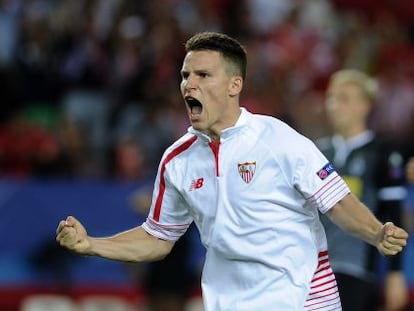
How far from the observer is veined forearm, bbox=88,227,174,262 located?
5629 mm

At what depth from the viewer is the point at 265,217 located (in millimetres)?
5414

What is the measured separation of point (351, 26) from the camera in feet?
46.7

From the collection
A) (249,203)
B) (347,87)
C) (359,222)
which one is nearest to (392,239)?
(359,222)

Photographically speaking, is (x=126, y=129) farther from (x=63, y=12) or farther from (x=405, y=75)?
(x=405, y=75)

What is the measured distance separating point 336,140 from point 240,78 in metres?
1.87

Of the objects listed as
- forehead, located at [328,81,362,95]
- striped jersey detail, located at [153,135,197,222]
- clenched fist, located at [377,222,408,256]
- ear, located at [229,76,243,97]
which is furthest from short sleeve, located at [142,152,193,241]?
forehead, located at [328,81,362,95]

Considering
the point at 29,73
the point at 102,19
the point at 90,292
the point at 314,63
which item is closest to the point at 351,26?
the point at 314,63

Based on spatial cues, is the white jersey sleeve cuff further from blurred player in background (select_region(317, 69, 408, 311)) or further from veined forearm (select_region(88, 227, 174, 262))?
blurred player in background (select_region(317, 69, 408, 311))

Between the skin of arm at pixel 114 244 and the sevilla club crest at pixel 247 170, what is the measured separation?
661 mm

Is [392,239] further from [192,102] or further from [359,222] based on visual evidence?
[192,102]

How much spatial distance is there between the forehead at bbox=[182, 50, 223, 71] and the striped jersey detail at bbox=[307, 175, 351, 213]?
0.75 m

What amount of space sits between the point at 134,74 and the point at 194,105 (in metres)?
7.18

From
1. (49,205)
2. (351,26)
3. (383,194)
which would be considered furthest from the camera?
(351,26)

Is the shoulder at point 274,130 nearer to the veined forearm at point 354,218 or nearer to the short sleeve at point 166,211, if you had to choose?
the veined forearm at point 354,218
